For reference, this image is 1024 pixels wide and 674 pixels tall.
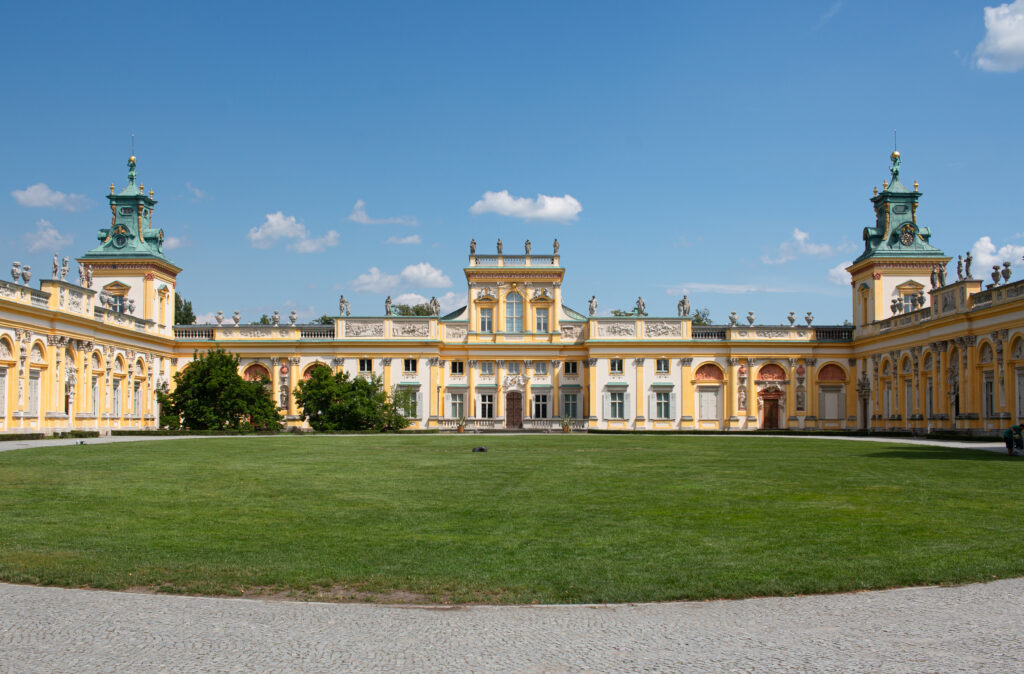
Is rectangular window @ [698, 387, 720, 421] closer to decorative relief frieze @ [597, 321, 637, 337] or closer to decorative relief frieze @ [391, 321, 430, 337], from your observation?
decorative relief frieze @ [597, 321, 637, 337]

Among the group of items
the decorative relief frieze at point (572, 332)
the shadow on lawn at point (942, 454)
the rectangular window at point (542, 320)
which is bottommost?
the shadow on lawn at point (942, 454)

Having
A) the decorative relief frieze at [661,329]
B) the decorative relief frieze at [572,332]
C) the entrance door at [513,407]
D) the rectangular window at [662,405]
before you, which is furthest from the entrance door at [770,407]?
the entrance door at [513,407]

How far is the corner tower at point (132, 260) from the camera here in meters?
61.2

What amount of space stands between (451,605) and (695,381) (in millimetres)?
56758

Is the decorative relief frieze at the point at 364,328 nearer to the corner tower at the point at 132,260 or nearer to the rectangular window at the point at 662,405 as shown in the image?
the corner tower at the point at 132,260

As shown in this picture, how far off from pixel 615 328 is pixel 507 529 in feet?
171

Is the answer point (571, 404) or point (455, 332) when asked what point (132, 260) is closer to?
point (455, 332)

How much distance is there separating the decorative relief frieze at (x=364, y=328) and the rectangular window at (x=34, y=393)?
2365cm

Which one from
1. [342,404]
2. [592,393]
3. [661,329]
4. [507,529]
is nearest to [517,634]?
[507,529]

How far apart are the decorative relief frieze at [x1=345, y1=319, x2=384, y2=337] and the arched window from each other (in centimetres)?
912

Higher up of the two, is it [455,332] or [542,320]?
[542,320]

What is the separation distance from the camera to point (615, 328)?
64562 millimetres

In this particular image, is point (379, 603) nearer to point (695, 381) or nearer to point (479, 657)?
point (479, 657)

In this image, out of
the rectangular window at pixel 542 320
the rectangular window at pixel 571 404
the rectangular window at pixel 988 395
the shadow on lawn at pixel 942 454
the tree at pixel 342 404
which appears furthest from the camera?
the rectangular window at pixel 542 320
